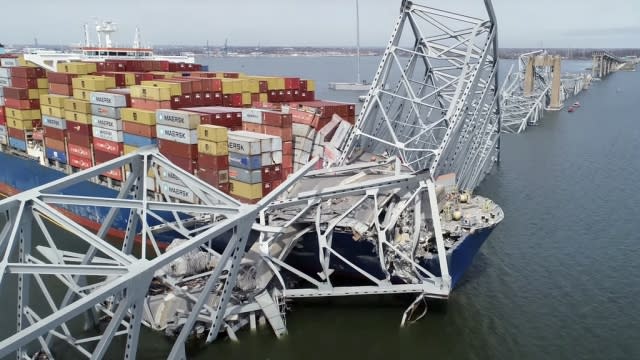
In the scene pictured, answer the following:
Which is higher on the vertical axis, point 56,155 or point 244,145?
point 244,145

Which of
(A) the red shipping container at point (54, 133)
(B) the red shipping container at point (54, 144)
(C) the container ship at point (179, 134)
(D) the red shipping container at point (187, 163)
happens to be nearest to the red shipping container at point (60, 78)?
(C) the container ship at point (179, 134)

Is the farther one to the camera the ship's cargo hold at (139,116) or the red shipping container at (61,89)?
the red shipping container at (61,89)

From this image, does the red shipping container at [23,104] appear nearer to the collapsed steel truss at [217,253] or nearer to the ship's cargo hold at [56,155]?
the ship's cargo hold at [56,155]

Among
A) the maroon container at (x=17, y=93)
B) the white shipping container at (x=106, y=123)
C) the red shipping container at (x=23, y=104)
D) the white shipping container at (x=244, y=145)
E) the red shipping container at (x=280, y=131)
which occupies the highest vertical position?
the maroon container at (x=17, y=93)

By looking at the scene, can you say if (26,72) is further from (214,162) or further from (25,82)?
(214,162)

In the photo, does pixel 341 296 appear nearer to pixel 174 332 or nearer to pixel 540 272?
pixel 174 332

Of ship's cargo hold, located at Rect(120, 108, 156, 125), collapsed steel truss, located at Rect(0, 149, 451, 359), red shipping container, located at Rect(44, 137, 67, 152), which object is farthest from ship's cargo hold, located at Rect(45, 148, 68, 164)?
collapsed steel truss, located at Rect(0, 149, 451, 359)

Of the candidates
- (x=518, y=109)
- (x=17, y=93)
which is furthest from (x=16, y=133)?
(x=518, y=109)
